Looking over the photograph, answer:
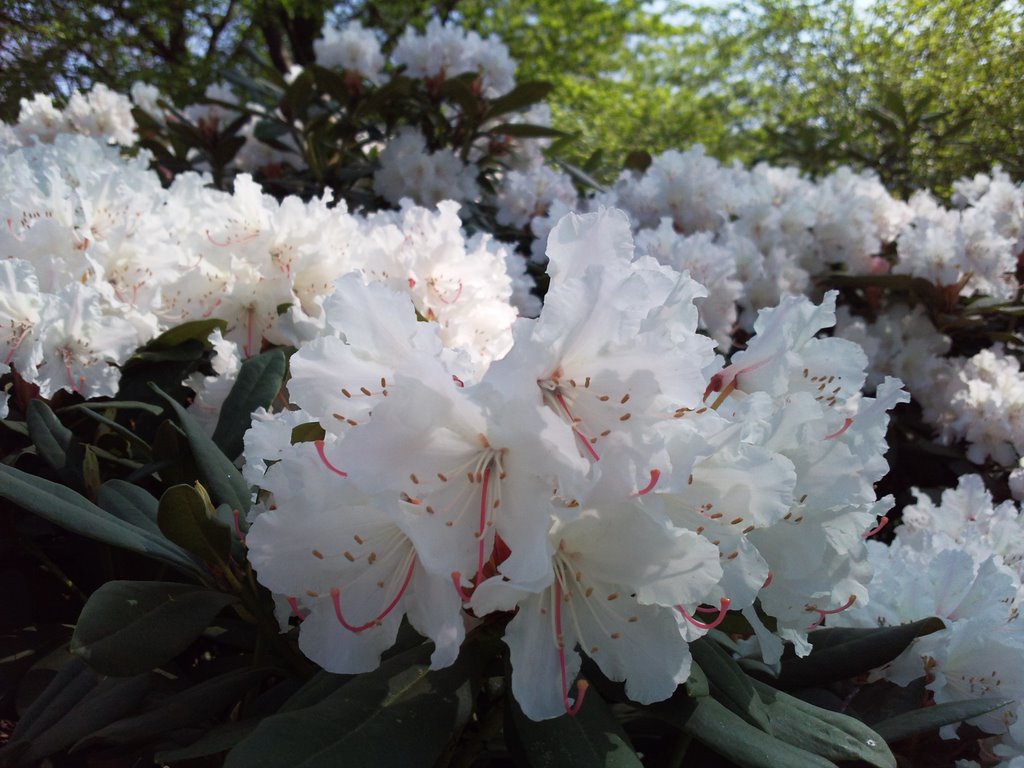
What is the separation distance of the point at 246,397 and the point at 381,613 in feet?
1.78

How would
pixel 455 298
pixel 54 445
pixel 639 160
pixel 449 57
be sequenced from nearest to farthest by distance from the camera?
pixel 54 445 < pixel 455 298 < pixel 449 57 < pixel 639 160

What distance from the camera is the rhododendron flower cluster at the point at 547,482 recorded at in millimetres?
665

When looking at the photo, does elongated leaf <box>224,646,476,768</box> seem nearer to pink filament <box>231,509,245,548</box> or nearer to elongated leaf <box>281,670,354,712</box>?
elongated leaf <box>281,670,354,712</box>

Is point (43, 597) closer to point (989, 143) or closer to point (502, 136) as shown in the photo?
point (502, 136)

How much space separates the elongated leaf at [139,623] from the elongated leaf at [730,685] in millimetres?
486

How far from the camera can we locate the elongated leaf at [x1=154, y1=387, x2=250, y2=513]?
981 millimetres

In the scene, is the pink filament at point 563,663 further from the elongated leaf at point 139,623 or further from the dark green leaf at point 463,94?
the dark green leaf at point 463,94

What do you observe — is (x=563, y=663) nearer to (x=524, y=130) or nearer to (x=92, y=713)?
(x=92, y=713)

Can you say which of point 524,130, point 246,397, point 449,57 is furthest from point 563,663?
point 449,57

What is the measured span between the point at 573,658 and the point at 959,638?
66 centimetres

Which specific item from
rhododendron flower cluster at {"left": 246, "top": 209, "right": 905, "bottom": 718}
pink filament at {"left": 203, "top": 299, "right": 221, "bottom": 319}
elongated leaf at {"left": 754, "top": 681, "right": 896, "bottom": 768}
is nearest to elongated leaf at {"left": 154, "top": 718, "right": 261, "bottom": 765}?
rhododendron flower cluster at {"left": 246, "top": 209, "right": 905, "bottom": 718}

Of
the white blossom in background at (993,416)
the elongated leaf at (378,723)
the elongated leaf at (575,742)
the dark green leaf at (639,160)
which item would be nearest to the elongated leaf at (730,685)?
the elongated leaf at (575,742)

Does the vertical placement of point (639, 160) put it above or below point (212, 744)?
above

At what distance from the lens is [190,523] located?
0.79 m
